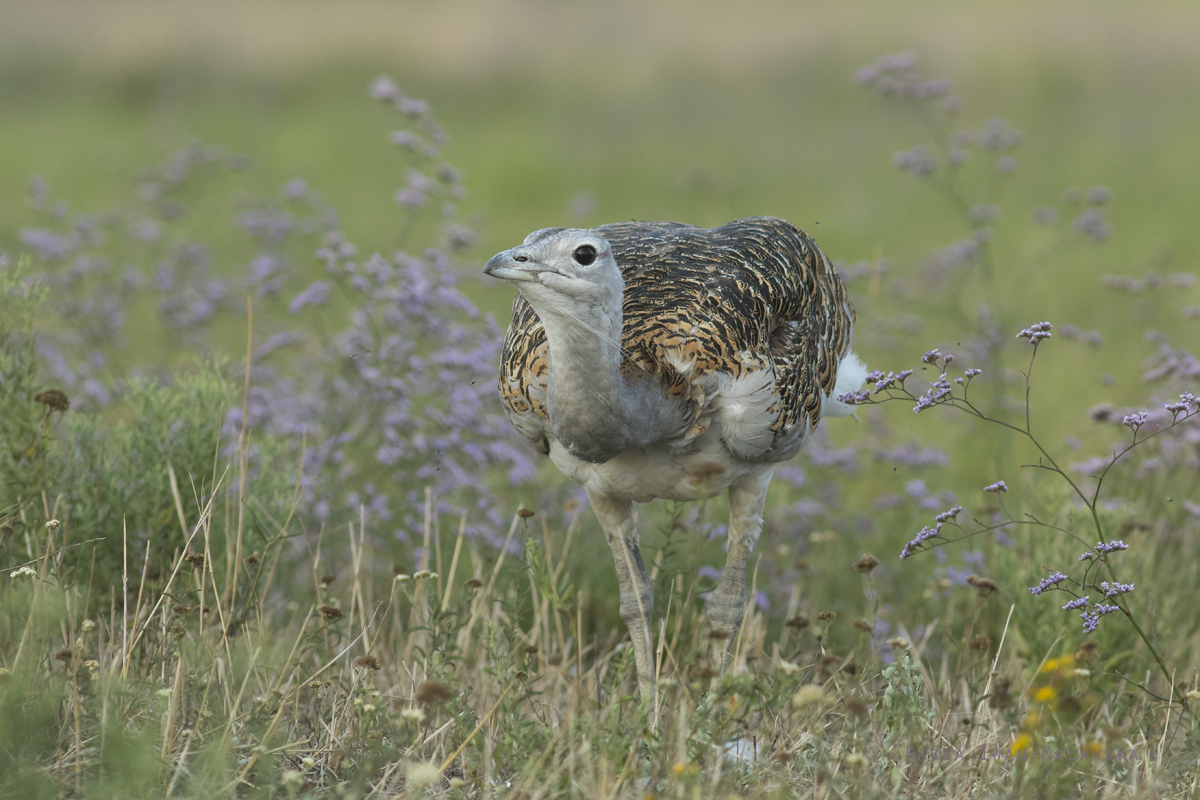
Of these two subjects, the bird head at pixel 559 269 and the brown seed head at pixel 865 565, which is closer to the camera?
the bird head at pixel 559 269

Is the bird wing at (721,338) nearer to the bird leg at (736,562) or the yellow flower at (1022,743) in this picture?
Answer: the bird leg at (736,562)

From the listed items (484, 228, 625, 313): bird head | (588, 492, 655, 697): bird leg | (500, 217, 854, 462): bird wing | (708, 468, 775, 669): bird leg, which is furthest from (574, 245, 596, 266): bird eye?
(708, 468, 775, 669): bird leg

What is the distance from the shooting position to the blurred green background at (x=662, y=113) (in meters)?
9.48

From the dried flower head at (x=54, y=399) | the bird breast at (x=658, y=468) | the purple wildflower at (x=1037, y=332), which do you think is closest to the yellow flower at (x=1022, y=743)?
the purple wildflower at (x=1037, y=332)

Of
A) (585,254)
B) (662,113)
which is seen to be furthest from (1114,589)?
(662,113)

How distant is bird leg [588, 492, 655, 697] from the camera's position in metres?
3.51

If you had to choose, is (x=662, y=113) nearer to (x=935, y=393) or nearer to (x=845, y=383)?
(x=845, y=383)

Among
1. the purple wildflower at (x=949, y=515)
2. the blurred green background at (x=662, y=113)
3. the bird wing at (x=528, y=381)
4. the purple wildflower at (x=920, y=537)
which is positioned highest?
the bird wing at (x=528, y=381)

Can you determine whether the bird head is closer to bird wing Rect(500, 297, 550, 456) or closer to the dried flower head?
bird wing Rect(500, 297, 550, 456)

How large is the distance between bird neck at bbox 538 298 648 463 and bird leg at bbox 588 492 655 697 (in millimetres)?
547

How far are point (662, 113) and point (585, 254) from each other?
38.4ft

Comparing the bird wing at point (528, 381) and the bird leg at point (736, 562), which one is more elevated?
the bird wing at point (528, 381)

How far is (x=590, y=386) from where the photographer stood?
2846 mm

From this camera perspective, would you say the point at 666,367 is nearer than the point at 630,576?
Yes
